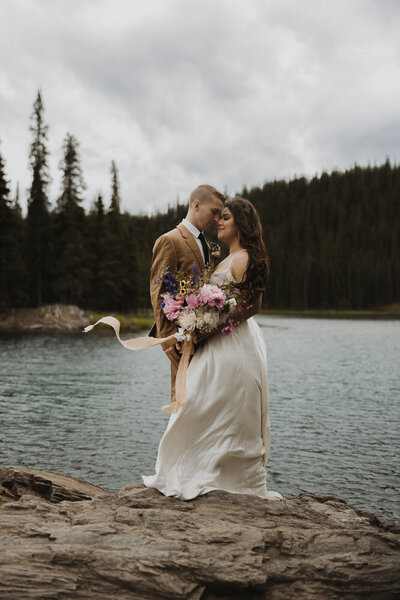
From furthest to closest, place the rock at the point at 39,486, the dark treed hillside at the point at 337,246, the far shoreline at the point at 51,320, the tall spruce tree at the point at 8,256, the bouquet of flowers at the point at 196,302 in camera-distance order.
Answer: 1. the dark treed hillside at the point at 337,246
2. the far shoreline at the point at 51,320
3. the tall spruce tree at the point at 8,256
4. the rock at the point at 39,486
5. the bouquet of flowers at the point at 196,302

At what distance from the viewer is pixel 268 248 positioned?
5974 inches

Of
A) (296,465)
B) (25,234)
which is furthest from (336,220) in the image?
(296,465)

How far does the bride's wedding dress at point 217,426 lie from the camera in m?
5.30

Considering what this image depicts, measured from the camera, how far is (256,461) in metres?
5.49

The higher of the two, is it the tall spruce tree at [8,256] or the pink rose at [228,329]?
the tall spruce tree at [8,256]

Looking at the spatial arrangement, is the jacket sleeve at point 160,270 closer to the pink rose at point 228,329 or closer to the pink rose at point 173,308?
the pink rose at point 173,308

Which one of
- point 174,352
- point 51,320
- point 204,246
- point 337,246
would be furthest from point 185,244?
point 337,246

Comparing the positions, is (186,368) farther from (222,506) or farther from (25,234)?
(25,234)

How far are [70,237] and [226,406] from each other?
49.2 meters

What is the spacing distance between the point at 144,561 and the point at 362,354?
110 feet

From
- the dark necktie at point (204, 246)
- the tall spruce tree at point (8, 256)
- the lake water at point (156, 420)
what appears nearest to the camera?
the dark necktie at point (204, 246)

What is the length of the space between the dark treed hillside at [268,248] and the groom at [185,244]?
43489 millimetres

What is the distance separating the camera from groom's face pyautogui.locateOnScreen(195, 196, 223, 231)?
17.6 feet

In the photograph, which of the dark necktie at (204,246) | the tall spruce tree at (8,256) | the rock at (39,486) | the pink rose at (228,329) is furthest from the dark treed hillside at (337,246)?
the pink rose at (228,329)
